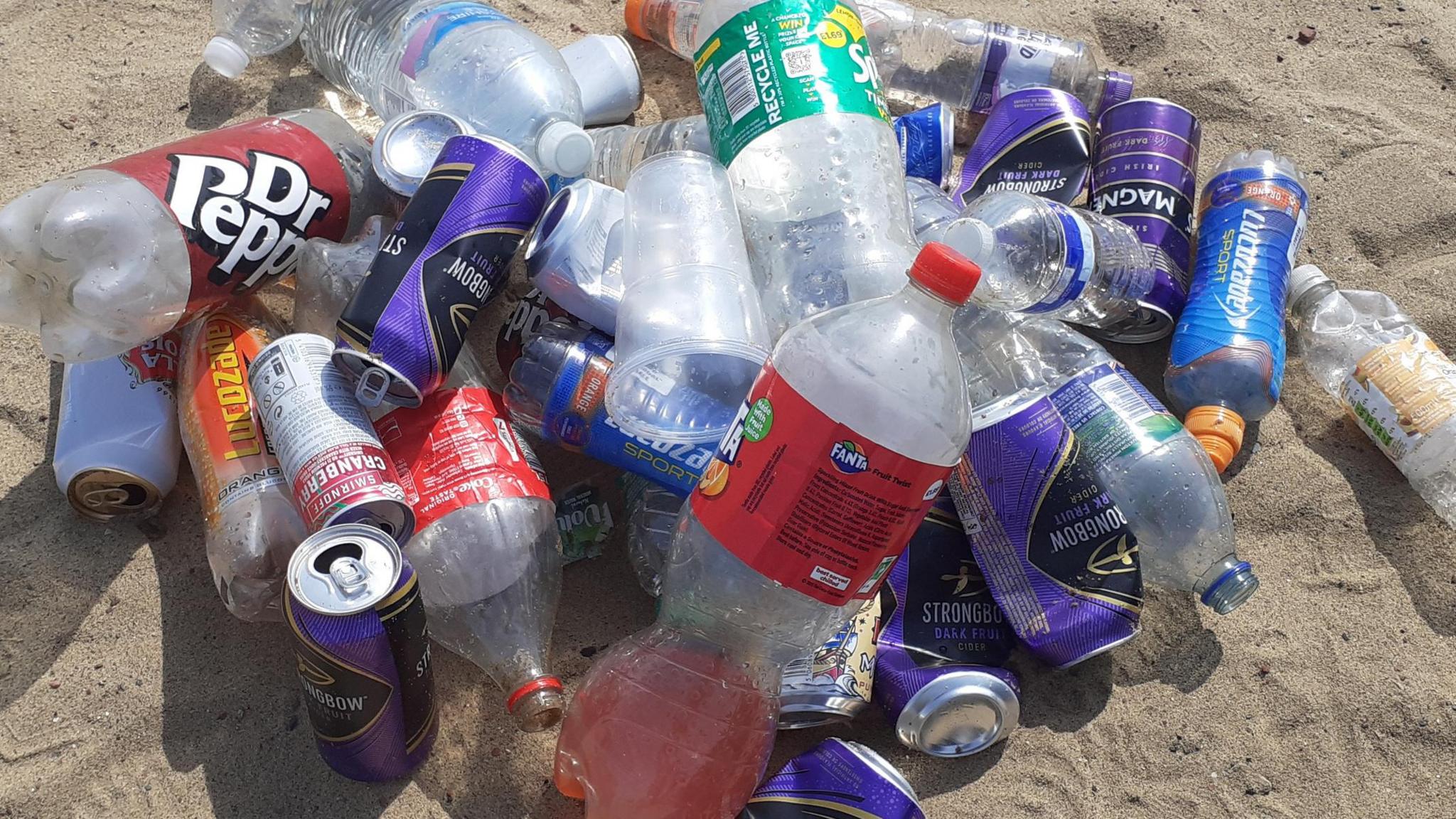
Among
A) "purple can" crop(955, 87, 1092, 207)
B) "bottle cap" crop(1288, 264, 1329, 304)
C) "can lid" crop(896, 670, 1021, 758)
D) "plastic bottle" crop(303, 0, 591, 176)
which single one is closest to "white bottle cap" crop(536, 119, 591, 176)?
"plastic bottle" crop(303, 0, 591, 176)

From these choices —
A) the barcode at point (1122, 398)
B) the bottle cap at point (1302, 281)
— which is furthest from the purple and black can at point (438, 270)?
the bottle cap at point (1302, 281)

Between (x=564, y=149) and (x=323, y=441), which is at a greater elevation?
(x=564, y=149)

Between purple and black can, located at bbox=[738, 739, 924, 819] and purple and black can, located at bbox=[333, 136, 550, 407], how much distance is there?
0.92 m

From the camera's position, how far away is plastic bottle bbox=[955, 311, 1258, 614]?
7.00 feet

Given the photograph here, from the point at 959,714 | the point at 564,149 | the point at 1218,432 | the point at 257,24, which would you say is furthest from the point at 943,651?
the point at 257,24

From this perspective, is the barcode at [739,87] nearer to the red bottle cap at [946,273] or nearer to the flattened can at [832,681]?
the red bottle cap at [946,273]

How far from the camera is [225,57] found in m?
2.79

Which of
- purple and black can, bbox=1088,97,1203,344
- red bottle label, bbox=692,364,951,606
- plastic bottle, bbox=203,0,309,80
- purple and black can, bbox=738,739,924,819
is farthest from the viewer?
plastic bottle, bbox=203,0,309,80

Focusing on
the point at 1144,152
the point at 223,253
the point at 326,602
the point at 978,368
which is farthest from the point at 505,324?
the point at 1144,152

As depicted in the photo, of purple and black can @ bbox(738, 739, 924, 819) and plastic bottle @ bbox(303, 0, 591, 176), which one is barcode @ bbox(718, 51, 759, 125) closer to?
plastic bottle @ bbox(303, 0, 591, 176)

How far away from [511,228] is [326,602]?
79cm

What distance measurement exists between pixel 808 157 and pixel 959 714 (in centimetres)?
110

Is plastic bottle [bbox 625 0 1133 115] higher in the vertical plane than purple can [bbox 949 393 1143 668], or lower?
higher

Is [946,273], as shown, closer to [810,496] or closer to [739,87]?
[810,496]
